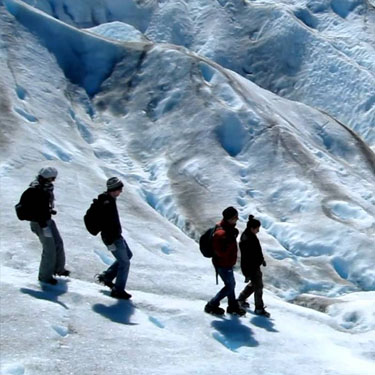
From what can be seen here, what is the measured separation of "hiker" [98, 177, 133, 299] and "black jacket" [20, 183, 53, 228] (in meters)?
0.90

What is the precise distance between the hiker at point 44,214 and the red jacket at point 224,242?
108 inches

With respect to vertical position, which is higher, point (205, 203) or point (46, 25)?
point (46, 25)

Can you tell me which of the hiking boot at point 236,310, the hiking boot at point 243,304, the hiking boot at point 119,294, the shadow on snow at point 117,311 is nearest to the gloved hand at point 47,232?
the shadow on snow at point 117,311

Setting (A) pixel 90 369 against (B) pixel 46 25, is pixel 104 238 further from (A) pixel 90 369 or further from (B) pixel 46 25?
(B) pixel 46 25

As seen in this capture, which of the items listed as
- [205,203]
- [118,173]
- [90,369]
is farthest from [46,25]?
[90,369]

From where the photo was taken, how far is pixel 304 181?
83.7 ft

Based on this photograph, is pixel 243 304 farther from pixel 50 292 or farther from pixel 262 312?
pixel 50 292

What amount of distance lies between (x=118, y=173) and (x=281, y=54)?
25069 millimetres

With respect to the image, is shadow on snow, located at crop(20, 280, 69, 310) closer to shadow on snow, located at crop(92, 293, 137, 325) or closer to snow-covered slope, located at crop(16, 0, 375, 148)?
shadow on snow, located at crop(92, 293, 137, 325)

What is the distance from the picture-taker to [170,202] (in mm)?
23844

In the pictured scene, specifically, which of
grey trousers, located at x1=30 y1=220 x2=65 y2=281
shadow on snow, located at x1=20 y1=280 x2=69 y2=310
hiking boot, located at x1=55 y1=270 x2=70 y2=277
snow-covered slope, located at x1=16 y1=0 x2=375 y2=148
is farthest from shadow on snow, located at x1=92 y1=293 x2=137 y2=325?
snow-covered slope, located at x1=16 y1=0 x2=375 y2=148

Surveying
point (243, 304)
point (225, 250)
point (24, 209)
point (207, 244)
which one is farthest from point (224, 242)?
point (24, 209)

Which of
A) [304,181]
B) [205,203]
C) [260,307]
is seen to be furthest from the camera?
[304,181]

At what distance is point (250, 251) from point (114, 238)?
2598 millimetres
